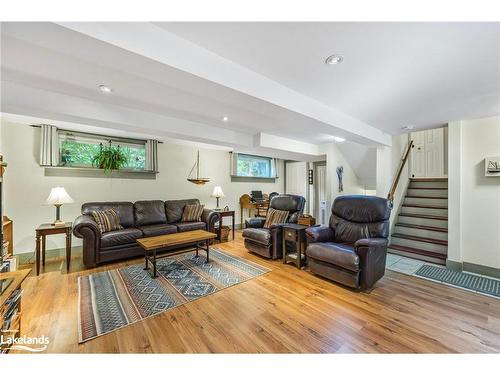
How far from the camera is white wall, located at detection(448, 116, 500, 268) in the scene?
297 centimetres

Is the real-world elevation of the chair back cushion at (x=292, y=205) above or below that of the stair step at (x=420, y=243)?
above

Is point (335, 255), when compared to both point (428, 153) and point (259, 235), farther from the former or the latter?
point (428, 153)

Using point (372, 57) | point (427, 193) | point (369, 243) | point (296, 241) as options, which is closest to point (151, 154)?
point (296, 241)

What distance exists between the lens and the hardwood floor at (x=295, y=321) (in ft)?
5.36

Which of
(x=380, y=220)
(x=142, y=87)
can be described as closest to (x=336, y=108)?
(x=380, y=220)

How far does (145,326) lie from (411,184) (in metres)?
5.85

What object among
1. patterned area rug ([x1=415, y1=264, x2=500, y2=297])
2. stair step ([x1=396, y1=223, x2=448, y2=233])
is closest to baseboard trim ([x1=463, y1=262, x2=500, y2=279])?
patterned area rug ([x1=415, y1=264, x2=500, y2=297])

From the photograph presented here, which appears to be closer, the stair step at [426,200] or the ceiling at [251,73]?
the ceiling at [251,73]

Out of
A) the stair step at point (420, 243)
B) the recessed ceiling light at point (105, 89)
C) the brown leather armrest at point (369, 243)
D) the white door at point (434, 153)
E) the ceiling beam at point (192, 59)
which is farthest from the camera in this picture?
the white door at point (434, 153)

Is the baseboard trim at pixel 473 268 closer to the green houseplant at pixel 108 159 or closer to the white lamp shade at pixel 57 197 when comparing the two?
the green houseplant at pixel 108 159

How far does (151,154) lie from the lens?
14.7 feet

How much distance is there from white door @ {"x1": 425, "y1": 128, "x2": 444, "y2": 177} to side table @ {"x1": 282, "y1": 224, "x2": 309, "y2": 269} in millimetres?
3927

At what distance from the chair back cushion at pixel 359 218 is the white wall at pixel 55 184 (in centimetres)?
344

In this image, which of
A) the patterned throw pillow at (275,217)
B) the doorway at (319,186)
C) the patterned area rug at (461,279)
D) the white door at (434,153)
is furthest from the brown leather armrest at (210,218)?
the white door at (434,153)
